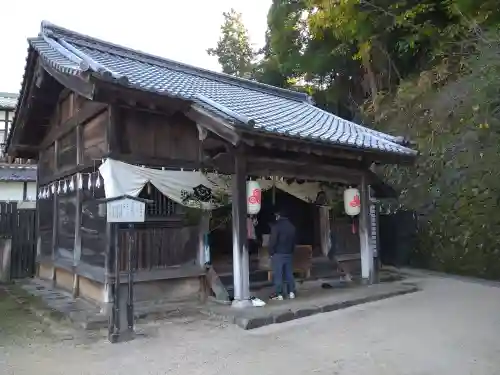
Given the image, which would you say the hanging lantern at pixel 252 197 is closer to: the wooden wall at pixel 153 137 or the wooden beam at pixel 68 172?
the wooden wall at pixel 153 137

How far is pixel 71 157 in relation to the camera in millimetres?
10398

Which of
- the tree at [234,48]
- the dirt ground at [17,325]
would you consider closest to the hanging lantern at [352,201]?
the dirt ground at [17,325]

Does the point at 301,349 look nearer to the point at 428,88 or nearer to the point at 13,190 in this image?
the point at 428,88

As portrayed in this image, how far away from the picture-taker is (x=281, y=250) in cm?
878

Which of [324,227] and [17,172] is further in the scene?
[17,172]

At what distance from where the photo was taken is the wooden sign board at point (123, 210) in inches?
249

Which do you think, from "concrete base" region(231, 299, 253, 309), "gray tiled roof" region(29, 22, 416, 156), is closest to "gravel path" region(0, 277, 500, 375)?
"concrete base" region(231, 299, 253, 309)

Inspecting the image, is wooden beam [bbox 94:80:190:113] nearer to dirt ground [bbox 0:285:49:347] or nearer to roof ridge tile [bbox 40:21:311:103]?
dirt ground [bbox 0:285:49:347]

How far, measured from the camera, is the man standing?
8742 mm

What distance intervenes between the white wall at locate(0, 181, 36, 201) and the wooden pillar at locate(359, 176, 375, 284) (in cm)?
1675

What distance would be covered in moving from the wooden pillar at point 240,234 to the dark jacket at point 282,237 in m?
0.81

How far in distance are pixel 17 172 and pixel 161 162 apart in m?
15.0

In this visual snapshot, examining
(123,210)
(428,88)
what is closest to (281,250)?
(123,210)

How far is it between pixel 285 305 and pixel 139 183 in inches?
141
